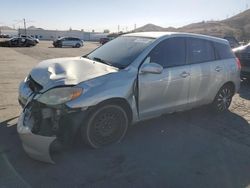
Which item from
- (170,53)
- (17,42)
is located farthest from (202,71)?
(17,42)

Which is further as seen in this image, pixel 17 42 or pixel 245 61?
pixel 17 42

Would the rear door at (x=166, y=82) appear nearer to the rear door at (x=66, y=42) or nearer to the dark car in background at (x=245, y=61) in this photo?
the dark car in background at (x=245, y=61)

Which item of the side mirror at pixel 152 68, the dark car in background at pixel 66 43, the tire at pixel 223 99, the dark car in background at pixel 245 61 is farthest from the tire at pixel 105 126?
the dark car in background at pixel 66 43

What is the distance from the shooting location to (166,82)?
4.92 m

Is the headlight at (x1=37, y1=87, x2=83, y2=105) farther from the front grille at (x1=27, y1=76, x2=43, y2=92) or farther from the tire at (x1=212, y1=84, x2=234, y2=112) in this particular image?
the tire at (x1=212, y1=84, x2=234, y2=112)

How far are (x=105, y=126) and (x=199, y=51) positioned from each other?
2548 mm

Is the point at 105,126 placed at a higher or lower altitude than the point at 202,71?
lower

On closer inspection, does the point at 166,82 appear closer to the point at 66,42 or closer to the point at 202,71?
the point at 202,71

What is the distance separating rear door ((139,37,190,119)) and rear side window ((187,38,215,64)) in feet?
0.63

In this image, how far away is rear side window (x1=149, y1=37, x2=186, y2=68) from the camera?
4.90m

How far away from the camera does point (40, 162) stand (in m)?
3.84

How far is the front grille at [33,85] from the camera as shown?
4.24m

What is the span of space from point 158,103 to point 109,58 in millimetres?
1139

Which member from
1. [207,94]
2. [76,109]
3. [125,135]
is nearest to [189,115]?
[207,94]
